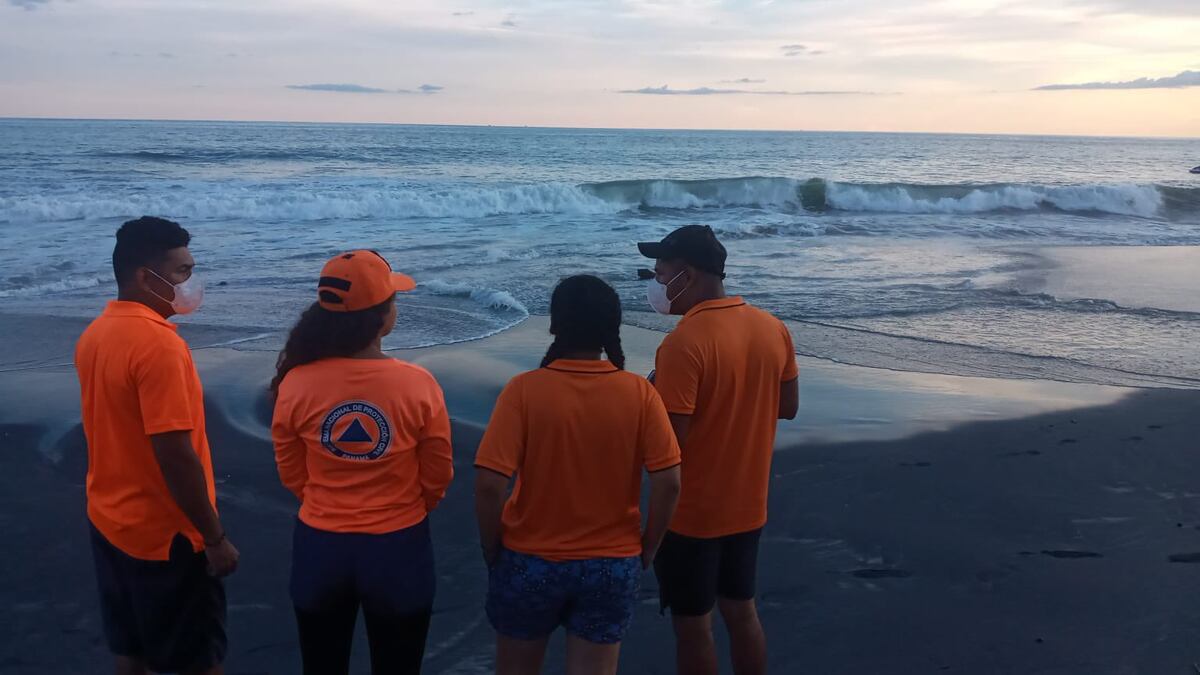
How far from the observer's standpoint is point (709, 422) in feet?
10.0

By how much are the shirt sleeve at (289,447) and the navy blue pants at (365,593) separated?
0.45 feet

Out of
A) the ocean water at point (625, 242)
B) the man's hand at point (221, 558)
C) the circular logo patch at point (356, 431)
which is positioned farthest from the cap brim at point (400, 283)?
the ocean water at point (625, 242)

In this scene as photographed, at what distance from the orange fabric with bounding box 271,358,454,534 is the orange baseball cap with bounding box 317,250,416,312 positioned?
0.17 metres

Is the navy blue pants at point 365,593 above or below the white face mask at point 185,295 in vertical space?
below

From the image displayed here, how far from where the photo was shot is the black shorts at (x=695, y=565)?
10.3ft

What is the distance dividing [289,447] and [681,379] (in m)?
1.21

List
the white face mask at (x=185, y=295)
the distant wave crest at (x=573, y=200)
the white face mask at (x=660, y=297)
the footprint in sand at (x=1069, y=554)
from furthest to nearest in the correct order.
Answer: the distant wave crest at (x=573, y=200) → the footprint in sand at (x=1069, y=554) → the white face mask at (x=660, y=297) → the white face mask at (x=185, y=295)

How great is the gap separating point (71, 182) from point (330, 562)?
108 ft

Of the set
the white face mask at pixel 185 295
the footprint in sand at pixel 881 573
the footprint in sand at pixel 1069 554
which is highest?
the white face mask at pixel 185 295

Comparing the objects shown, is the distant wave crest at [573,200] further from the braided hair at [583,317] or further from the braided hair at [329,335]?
the braided hair at [583,317]

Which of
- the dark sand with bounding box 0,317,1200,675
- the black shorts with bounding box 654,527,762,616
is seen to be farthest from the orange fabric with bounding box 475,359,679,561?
the dark sand with bounding box 0,317,1200,675

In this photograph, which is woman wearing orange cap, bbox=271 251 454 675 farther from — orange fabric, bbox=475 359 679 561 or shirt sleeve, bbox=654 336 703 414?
shirt sleeve, bbox=654 336 703 414

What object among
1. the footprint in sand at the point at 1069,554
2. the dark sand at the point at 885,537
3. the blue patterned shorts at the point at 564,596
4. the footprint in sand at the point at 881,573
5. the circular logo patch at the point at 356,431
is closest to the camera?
the circular logo patch at the point at 356,431

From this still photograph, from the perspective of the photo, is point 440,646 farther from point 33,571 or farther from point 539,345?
point 539,345
